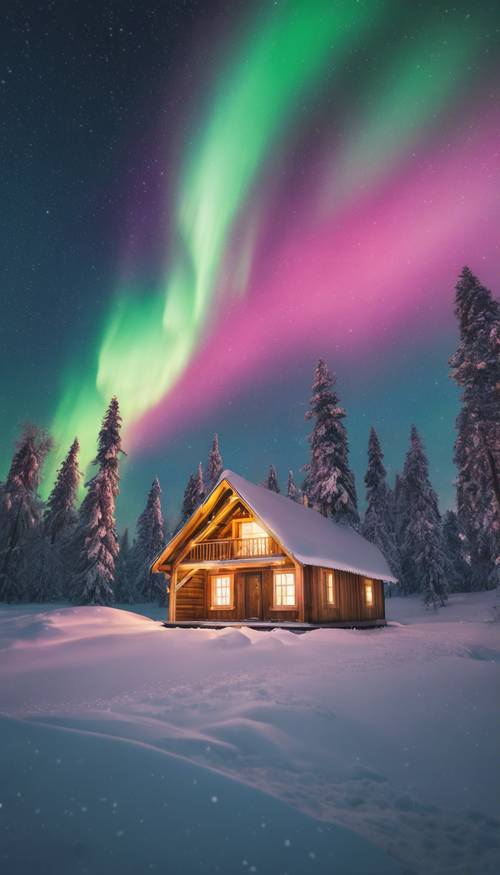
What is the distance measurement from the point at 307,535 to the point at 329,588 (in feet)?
9.26

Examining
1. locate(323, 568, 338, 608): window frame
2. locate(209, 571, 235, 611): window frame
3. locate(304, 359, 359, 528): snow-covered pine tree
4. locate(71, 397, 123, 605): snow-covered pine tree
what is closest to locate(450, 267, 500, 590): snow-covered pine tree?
locate(323, 568, 338, 608): window frame

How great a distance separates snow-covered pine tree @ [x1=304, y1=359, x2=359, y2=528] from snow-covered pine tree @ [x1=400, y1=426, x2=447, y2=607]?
24.1ft

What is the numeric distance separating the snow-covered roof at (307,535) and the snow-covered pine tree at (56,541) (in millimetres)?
23537

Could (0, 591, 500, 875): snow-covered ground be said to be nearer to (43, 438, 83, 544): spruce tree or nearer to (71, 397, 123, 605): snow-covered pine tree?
(71, 397, 123, 605): snow-covered pine tree

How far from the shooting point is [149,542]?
55812 mm

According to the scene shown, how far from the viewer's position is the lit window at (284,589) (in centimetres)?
2134

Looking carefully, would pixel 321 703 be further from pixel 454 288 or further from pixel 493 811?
pixel 454 288

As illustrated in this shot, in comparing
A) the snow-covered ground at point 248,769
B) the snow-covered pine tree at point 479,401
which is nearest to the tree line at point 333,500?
the snow-covered pine tree at point 479,401

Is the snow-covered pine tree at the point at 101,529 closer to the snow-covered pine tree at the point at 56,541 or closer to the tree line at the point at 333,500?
the tree line at the point at 333,500

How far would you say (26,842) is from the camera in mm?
2695

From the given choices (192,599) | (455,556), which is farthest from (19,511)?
(455,556)

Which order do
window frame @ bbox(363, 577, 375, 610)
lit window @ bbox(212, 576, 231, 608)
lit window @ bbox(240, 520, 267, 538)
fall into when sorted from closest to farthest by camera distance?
lit window @ bbox(240, 520, 267, 538) < lit window @ bbox(212, 576, 231, 608) < window frame @ bbox(363, 577, 375, 610)

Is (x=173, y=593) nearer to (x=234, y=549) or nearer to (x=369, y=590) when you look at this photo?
(x=234, y=549)

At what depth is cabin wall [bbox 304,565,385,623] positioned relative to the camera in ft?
64.2
